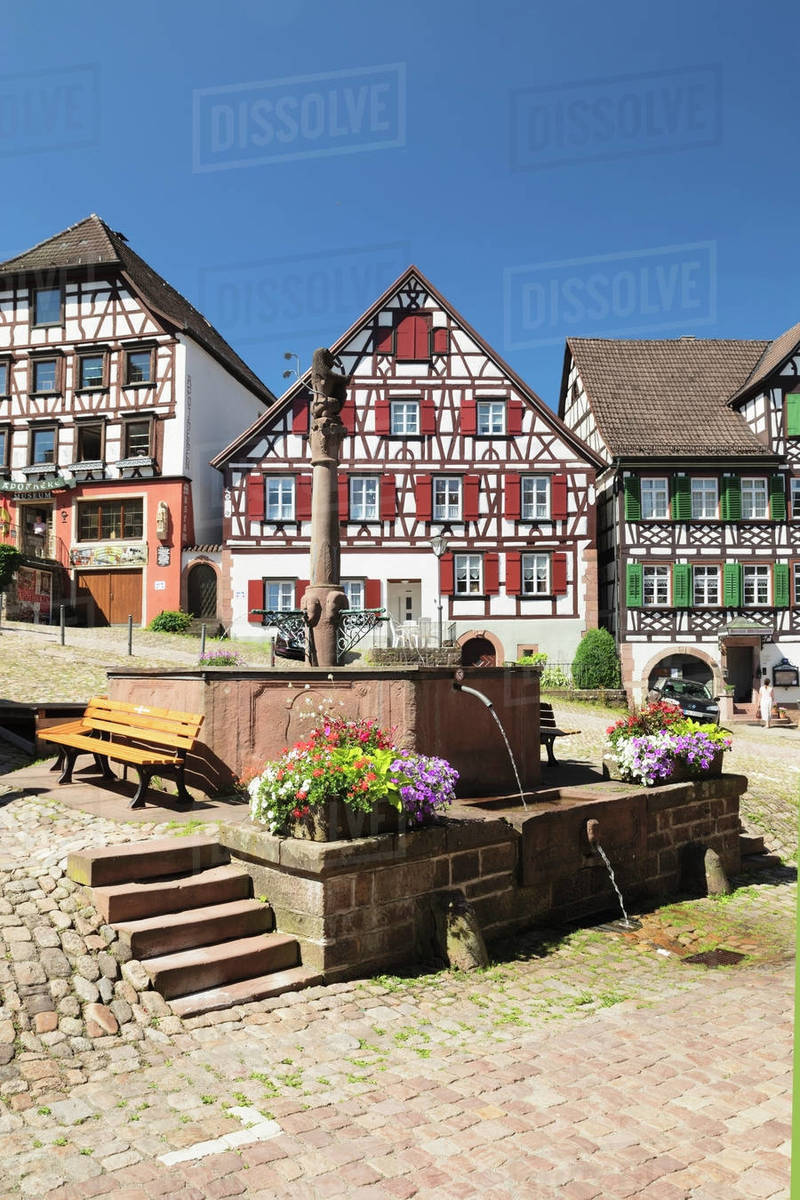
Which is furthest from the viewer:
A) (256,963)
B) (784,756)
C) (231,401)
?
(231,401)

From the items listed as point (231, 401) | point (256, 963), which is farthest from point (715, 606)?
point (256, 963)

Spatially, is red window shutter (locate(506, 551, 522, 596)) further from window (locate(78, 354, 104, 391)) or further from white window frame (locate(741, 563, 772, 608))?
window (locate(78, 354, 104, 391))

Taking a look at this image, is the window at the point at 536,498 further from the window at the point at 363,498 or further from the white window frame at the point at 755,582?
the white window frame at the point at 755,582

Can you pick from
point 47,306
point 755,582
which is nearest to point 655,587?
point 755,582

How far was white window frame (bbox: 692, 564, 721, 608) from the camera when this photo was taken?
1199 inches

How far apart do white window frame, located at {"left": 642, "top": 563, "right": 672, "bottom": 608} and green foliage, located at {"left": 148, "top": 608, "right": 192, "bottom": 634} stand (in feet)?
49.6

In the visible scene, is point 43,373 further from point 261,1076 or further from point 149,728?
point 261,1076

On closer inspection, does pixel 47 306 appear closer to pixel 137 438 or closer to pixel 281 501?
pixel 137 438

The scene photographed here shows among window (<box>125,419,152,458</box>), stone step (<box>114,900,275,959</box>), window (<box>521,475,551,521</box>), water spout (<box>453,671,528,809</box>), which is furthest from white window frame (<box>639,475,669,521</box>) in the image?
stone step (<box>114,900,275,959</box>)

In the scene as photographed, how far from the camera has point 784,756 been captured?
61.8 feet

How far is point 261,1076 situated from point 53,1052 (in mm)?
1087

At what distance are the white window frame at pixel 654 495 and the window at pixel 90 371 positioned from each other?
19476 millimetres

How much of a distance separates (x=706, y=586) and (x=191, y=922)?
27395mm

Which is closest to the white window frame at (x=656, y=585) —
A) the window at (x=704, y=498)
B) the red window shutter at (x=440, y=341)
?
the window at (x=704, y=498)
